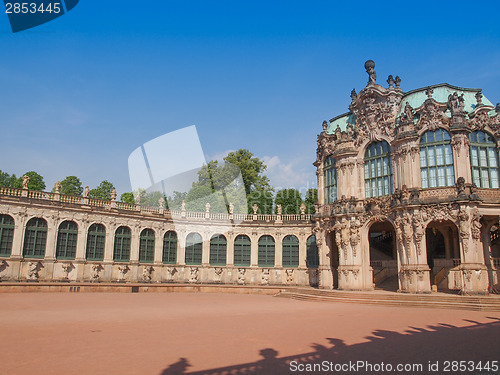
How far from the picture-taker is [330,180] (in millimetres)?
37281

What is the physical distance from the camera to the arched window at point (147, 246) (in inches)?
1587

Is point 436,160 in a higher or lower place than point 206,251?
higher

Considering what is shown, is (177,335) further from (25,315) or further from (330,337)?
(25,315)

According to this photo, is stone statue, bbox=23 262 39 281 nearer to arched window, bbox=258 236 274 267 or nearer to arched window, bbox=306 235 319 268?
arched window, bbox=258 236 274 267

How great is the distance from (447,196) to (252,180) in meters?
31.7

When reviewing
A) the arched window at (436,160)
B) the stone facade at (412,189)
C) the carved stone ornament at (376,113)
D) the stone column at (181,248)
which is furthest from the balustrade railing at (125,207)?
the arched window at (436,160)

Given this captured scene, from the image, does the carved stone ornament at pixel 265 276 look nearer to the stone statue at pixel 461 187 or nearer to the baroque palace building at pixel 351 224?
the baroque palace building at pixel 351 224

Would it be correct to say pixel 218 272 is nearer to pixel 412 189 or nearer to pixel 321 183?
pixel 321 183

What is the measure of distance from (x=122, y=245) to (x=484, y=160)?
3310 centimetres

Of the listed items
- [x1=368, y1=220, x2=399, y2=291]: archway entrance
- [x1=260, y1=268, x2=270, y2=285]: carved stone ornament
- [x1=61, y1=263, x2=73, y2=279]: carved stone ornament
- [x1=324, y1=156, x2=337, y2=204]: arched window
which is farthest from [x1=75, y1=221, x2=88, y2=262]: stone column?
[x1=368, y1=220, x2=399, y2=291]: archway entrance

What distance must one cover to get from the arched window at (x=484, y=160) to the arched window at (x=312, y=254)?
18.0 m

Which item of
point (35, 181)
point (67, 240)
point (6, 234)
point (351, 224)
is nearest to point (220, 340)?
point (351, 224)

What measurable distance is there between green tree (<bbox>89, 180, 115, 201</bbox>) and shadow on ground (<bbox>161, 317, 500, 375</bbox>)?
62940 mm

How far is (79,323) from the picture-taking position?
14797 mm
